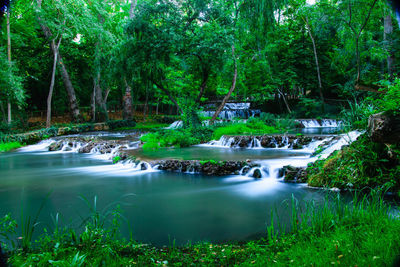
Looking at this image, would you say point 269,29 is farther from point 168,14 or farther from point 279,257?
point 279,257

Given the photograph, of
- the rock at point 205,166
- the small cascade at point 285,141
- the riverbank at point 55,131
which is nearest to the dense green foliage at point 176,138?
the rock at point 205,166

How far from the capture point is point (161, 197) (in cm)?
587

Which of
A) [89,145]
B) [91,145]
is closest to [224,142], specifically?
[91,145]

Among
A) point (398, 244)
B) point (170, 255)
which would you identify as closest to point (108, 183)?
point (170, 255)

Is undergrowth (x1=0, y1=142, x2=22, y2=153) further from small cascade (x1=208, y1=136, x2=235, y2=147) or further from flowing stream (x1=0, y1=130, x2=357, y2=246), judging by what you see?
small cascade (x1=208, y1=136, x2=235, y2=147)

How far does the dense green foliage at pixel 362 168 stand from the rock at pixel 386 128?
1.53ft

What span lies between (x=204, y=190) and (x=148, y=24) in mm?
10263

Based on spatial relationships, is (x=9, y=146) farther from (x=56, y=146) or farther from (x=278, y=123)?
(x=278, y=123)

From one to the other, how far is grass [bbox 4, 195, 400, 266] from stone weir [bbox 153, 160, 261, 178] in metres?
4.12

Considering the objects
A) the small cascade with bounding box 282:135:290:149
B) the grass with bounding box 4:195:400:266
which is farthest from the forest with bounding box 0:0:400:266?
the small cascade with bounding box 282:135:290:149

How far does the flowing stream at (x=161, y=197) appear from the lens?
4156 mm

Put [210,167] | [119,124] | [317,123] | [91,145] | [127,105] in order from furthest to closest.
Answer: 1. [127,105]
2. [119,124]
3. [317,123]
4. [91,145]
5. [210,167]

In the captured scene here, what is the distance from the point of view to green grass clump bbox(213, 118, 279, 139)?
14.1 metres

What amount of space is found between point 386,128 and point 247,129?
10586 mm
